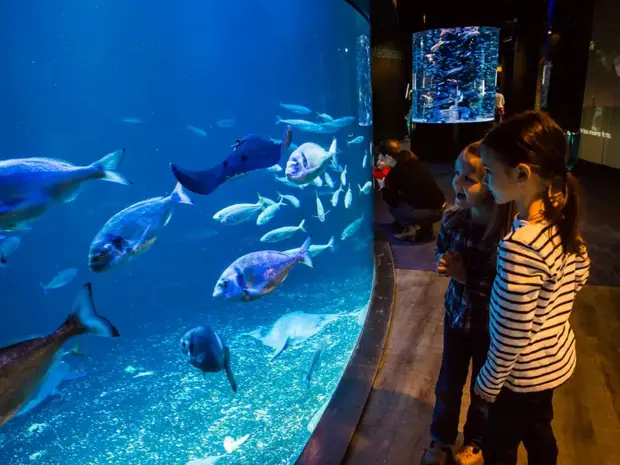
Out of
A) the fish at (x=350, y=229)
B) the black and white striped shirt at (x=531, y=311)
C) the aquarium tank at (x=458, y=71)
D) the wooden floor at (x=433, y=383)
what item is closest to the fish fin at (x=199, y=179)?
the black and white striped shirt at (x=531, y=311)

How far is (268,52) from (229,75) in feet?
1.08

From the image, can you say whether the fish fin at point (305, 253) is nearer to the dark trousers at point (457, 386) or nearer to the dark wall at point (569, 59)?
the dark trousers at point (457, 386)

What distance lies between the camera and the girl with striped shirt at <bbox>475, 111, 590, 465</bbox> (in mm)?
1495

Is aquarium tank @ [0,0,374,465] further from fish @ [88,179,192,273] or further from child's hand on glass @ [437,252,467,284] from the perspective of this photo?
child's hand on glass @ [437,252,467,284]

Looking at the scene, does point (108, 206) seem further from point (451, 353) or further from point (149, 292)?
point (451, 353)

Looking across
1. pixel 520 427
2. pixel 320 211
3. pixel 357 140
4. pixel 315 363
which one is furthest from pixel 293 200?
pixel 520 427

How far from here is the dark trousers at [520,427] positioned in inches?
69.0

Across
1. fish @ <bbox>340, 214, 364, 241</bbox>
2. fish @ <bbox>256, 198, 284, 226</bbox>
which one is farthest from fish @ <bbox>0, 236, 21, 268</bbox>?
fish @ <bbox>340, 214, 364, 241</bbox>

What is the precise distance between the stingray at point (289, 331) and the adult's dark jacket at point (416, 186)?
313 centimetres

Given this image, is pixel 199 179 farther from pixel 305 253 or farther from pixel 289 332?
pixel 289 332

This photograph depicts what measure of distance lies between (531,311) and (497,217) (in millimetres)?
595

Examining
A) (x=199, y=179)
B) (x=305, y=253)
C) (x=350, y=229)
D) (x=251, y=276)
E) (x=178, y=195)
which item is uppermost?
(x=199, y=179)

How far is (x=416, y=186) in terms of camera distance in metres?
6.18

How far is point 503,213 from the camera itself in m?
1.97
